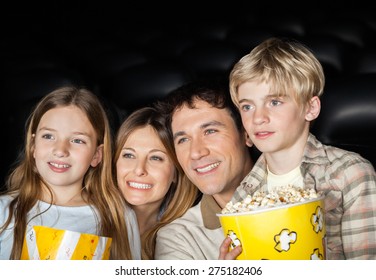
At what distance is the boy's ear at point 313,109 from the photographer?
71cm

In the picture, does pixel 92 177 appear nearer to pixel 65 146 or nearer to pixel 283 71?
pixel 65 146

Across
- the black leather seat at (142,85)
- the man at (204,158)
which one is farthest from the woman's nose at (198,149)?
the black leather seat at (142,85)

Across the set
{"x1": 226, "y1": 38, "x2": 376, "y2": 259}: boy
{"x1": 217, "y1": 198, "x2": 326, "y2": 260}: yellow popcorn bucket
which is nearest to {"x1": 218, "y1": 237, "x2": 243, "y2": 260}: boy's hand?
{"x1": 217, "y1": 198, "x2": 326, "y2": 260}: yellow popcorn bucket

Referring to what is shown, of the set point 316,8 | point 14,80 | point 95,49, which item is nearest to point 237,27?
point 316,8

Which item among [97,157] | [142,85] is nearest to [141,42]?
[142,85]

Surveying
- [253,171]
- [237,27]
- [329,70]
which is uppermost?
[237,27]

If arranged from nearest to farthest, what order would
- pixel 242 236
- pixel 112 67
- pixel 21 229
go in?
pixel 242 236 → pixel 21 229 → pixel 112 67

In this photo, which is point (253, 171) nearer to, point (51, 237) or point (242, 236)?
point (242, 236)

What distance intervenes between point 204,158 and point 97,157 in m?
0.16

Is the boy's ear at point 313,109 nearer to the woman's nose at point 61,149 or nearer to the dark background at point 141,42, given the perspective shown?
the dark background at point 141,42

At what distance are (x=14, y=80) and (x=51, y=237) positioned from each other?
0.96ft

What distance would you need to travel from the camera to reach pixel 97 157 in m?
0.77

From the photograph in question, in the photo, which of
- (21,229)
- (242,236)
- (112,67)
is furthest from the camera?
(112,67)
